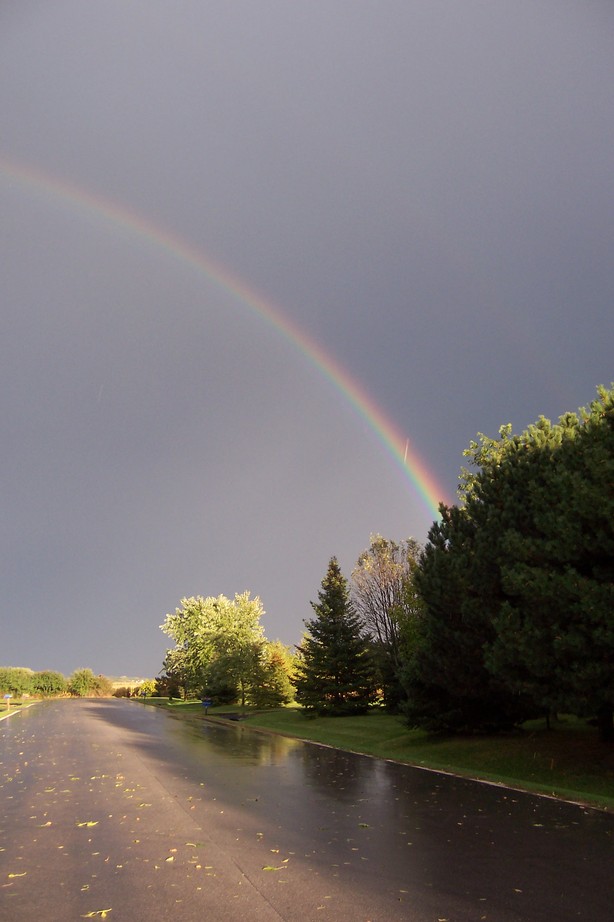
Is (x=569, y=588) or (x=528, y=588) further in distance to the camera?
(x=528, y=588)

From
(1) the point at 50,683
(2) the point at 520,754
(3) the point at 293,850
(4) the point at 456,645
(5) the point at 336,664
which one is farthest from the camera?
(1) the point at 50,683

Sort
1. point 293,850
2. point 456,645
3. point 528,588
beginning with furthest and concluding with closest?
point 456,645, point 528,588, point 293,850

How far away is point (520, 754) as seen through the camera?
18.0 metres

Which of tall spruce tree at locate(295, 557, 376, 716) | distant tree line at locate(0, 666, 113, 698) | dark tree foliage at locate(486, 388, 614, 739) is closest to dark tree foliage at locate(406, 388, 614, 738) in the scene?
dark tree foliage at locate(486, 388, 614, 739)

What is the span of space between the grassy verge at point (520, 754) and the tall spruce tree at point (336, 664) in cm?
942

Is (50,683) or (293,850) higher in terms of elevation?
(50,683)

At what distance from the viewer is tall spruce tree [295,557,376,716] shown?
Result: 129ft

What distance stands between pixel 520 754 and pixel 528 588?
5763 mm

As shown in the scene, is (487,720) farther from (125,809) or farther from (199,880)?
(199,880)

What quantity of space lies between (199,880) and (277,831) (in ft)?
9.05

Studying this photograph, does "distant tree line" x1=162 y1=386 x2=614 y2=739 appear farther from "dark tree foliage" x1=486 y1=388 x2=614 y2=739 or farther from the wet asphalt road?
the wet asphalt road

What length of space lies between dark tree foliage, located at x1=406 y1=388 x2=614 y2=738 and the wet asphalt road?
3367mm

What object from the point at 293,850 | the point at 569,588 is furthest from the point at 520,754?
the point at 293,850

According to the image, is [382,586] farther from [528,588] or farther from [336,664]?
[528,588]
